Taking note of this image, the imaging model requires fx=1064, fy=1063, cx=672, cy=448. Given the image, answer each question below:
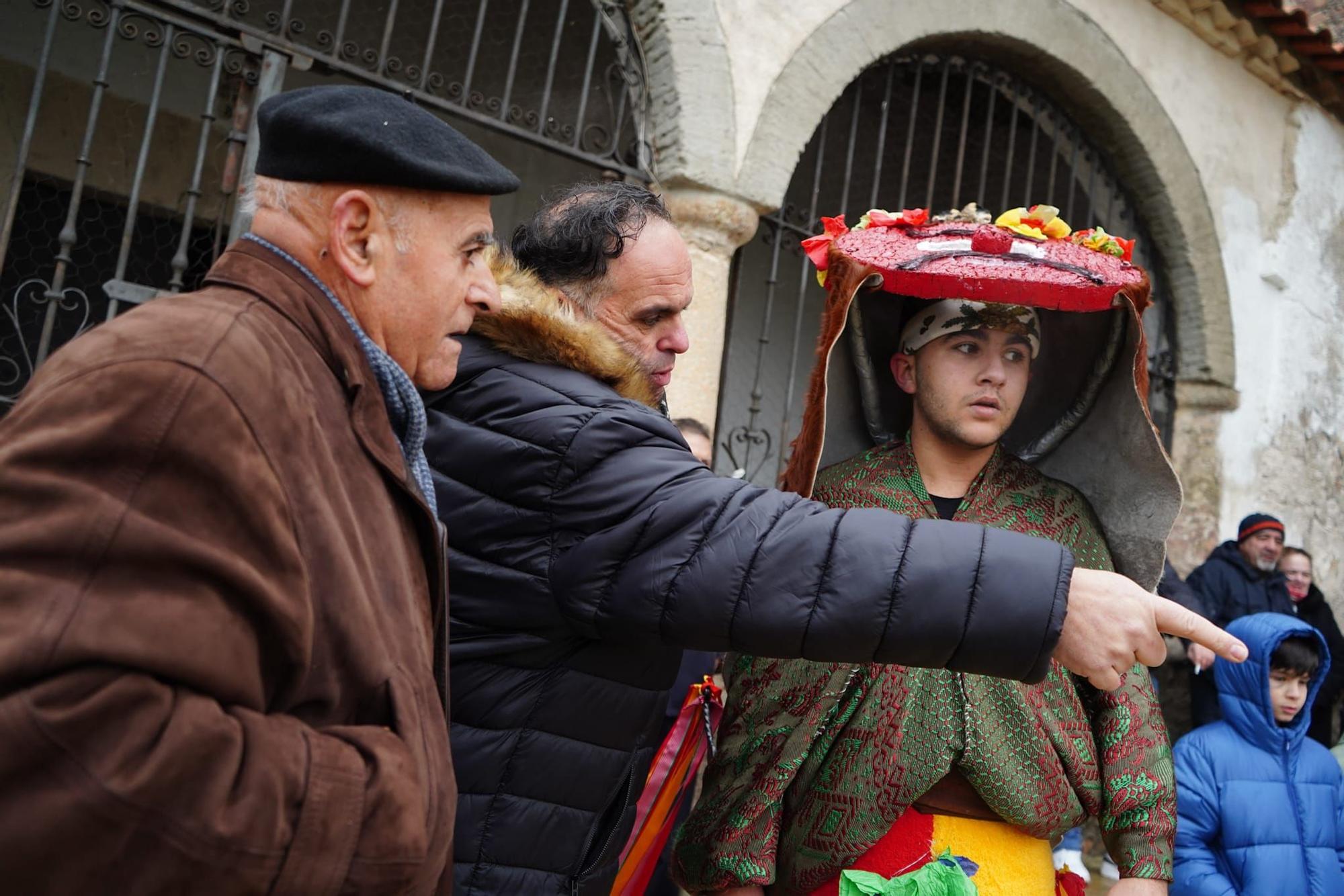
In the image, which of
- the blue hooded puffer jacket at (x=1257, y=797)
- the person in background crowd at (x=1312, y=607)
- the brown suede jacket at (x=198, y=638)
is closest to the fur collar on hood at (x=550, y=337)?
the brown suede jacket at (x=198, y=638)

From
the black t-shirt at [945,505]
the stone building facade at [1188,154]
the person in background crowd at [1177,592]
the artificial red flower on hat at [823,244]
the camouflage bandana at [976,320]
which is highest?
the stone building facade at [1188,154]

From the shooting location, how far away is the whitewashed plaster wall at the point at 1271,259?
6.38 metres

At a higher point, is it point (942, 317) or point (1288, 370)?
point (1288, 370)

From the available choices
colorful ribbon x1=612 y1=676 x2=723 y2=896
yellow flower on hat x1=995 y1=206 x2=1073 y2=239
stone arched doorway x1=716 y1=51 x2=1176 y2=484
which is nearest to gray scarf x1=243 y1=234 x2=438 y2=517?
colorful ribbon x1=612 y1=676 x2=723 y2=896

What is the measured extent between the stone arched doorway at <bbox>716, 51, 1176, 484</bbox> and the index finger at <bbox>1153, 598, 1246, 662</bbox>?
4307 mm

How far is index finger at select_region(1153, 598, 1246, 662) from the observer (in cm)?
126

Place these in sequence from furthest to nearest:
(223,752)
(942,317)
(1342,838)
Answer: (1342,838)
(942,317)
(223,752)

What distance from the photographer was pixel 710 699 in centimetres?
224

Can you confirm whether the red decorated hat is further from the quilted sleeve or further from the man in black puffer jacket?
the quilted sleeve

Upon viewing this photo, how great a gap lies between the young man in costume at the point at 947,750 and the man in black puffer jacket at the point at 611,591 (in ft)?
1.35

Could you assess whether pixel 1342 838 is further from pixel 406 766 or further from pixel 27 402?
pixel 27 402

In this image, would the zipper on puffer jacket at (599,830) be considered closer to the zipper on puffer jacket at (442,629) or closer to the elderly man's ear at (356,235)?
the zipper on puffer jacket at (442,629)

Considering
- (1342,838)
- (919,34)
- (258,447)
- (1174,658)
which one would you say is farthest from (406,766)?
(1174,658)

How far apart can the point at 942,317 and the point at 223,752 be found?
1.65 metres
